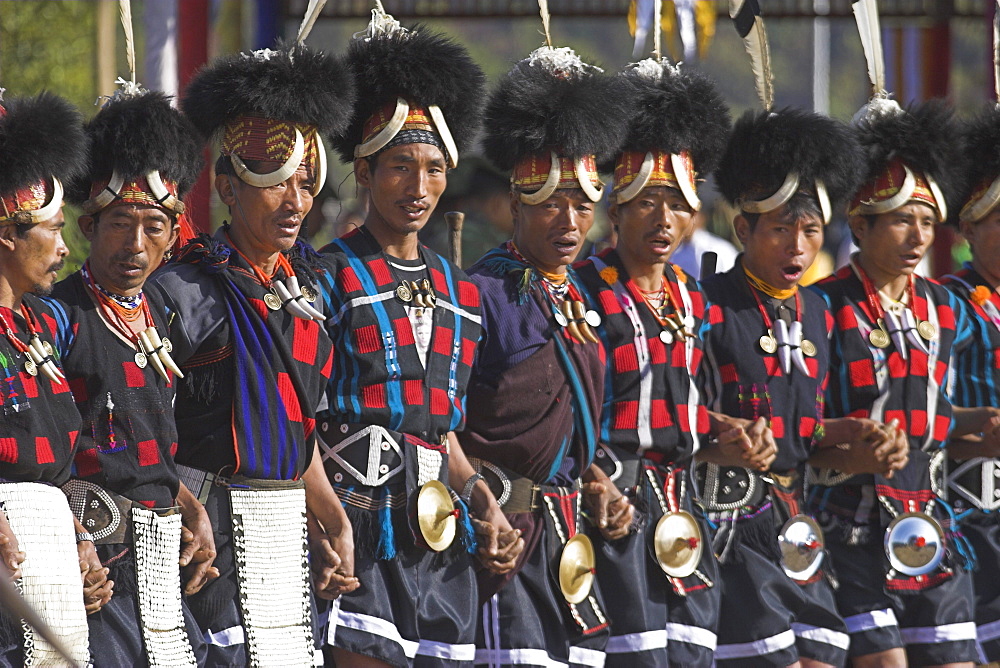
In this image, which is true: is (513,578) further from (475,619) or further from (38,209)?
(38,209)

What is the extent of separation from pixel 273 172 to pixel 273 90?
257mm

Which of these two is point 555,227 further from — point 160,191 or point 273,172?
point 160,191

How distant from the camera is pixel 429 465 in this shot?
17.2 ft

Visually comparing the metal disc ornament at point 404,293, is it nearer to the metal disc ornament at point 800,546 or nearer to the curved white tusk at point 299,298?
the curved white tusk at point 299,298

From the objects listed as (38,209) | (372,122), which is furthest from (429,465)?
(38,209)

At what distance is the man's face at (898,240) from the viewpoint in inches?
259

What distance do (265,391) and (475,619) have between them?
3.59 feet

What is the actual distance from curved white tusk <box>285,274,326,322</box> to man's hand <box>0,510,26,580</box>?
1.20m

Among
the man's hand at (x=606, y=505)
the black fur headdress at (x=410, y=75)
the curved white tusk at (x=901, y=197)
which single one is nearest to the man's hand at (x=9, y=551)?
the black fur headdress at (x=410, y=75)

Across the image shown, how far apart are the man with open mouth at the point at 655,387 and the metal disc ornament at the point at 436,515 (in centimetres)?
81

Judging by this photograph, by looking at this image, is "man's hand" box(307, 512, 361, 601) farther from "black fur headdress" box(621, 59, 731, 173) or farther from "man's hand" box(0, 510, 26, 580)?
"black fur headdress" box(621, 59, 731, 173)

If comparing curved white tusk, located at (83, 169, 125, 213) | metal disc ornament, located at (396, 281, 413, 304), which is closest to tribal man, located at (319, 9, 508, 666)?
metal disc ornament, located at (396, 281, 413, 304)

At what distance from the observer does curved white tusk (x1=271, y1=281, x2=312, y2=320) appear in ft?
16.4

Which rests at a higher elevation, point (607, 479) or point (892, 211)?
point (892, 211)
